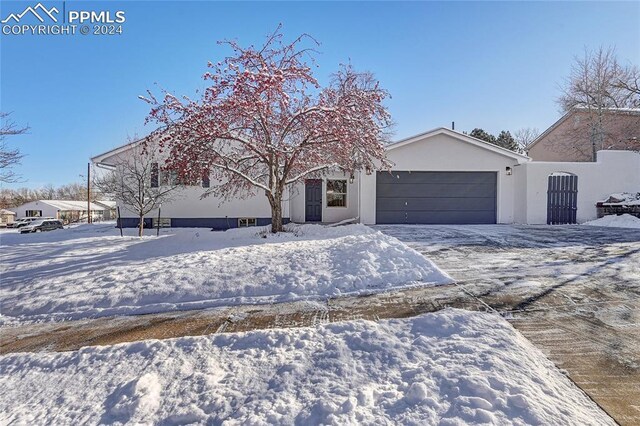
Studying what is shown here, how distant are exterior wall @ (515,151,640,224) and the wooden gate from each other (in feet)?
0.66

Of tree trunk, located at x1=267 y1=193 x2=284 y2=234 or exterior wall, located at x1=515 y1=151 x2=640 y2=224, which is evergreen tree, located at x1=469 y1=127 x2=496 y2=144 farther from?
tree trunk, located at x1=267 y1=193 x2=284 y2=234

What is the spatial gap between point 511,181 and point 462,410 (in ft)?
46.6

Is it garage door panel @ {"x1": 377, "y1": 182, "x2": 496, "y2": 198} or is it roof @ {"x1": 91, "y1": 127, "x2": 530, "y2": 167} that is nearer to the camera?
roof @ {"x1": 91, "y1": 127, "x2": 530, "y2": 167}

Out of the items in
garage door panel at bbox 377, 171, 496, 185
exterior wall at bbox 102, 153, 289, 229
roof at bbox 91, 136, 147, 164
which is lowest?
exterior wall at bbox 102, 153, 289, 229

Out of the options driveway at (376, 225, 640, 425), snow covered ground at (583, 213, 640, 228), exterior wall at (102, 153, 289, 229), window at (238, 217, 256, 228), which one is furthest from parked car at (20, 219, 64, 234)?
snow covered ground at (583, 213, 640, 228)

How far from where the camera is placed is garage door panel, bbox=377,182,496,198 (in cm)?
1382

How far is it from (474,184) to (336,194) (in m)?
6.20

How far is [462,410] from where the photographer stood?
2.10 metres

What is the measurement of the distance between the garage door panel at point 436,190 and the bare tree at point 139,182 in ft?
29.9

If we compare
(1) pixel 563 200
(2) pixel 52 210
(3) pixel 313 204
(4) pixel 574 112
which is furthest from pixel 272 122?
(2) pixel 52 210

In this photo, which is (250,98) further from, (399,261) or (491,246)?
(491,246)

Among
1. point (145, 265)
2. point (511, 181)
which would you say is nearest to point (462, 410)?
point (145, 265)

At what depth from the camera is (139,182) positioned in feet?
40.2

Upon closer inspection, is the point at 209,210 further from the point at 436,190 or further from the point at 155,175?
the point at 436,190
